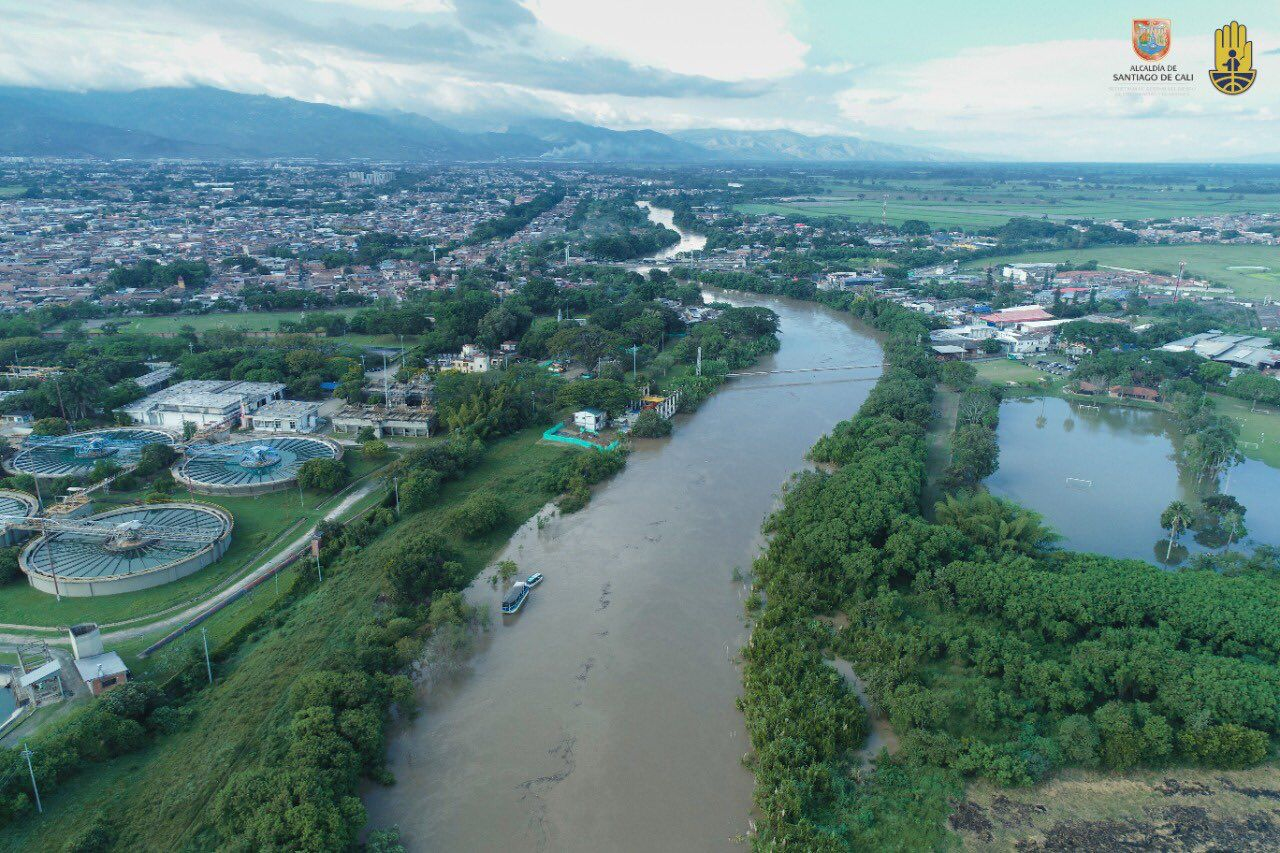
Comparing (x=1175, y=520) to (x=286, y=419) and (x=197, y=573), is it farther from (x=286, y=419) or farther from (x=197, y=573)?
(x=286, y=419)

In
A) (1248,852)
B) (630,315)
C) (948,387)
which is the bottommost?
(1248,852)

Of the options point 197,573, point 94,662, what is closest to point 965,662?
point 94,662

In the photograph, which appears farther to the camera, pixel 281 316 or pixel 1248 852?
pixel 281 316

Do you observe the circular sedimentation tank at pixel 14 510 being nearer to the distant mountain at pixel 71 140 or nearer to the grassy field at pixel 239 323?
the grassy field at pixel 239 323

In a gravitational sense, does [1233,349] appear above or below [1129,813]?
above

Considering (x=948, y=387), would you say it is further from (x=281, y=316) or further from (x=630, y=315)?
(x=281, y=316)

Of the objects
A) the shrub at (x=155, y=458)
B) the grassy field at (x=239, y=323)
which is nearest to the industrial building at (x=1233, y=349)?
the grassy field at (x=239, y=323)

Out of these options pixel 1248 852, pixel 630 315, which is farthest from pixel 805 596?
pixel 630 315
